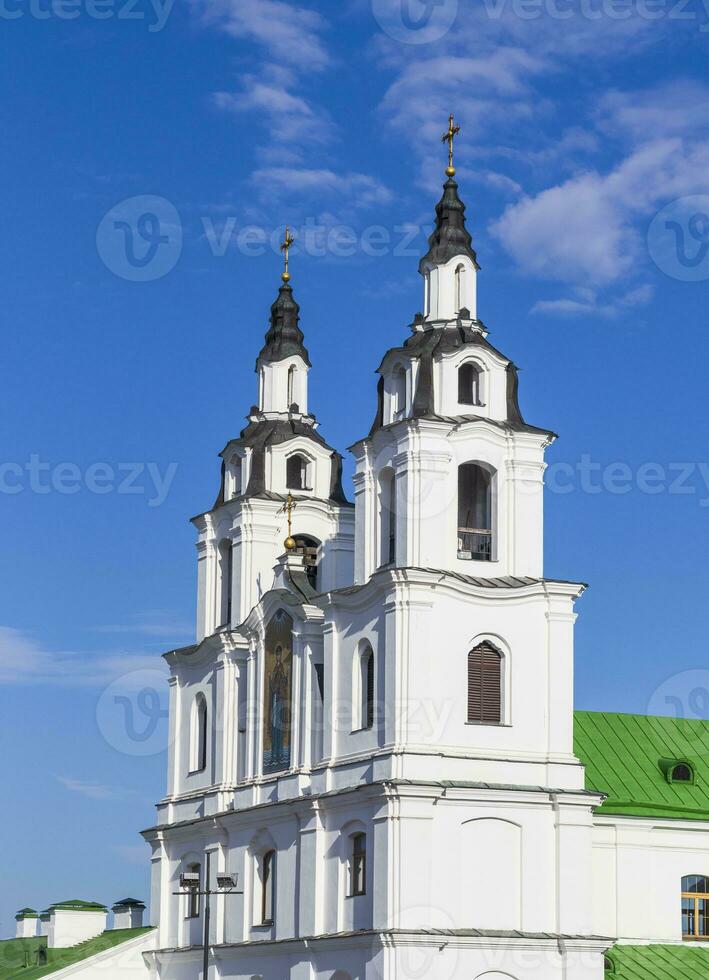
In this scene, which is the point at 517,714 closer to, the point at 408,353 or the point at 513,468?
the point at 513,468

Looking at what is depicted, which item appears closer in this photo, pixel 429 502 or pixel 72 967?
pixel 429 502

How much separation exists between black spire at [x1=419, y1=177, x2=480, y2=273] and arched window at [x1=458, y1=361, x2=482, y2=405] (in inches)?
131

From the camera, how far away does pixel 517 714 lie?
46.7 meters

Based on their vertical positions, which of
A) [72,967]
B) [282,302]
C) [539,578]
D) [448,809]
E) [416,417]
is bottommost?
[72,967]

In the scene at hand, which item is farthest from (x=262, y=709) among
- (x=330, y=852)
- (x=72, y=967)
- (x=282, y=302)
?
(x=282, y=302)

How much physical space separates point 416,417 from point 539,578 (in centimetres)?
478

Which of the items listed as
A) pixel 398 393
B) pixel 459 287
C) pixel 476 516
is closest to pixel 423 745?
pixel 476 516

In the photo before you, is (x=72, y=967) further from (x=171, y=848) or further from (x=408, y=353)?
(x=408, y=353)

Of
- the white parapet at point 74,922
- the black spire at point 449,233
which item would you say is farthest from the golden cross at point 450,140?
the white parapet at point 74,922

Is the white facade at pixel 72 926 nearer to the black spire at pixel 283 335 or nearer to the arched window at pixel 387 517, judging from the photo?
the black spire at pixel 283 335

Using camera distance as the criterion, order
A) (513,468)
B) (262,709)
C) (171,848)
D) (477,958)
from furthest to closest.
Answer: (171,848) → (262,709) → (513,468) → (477,958)

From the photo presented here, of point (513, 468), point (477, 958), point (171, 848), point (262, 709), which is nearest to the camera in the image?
point (477, 958)

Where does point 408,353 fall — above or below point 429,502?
above

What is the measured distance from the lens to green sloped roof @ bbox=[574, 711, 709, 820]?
5253 centimetres
